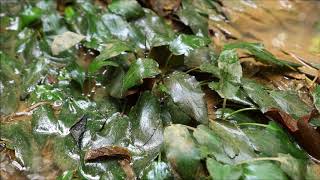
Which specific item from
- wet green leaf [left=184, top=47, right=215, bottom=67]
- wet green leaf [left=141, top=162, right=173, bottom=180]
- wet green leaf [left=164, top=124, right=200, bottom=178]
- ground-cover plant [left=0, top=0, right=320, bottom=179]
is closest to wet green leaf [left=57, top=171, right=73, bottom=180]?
ground-cover plant [left=0, top=0, right=320, bottom=179]

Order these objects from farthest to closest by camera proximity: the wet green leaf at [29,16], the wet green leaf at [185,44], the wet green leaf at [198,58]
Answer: the wet green leaf at [29,16] < the wet green leaf at [198,58] < the wet green leaf at [185,44]

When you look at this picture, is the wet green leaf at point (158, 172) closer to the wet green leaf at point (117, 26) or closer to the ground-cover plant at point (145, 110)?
the ground-cover plant at point (145, 110)

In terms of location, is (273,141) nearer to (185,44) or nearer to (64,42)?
(185,44)

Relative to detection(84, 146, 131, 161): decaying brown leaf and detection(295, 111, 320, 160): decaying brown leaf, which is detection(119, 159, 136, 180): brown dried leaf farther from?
detection(295, 111, 320, 160): decaying brown leaf

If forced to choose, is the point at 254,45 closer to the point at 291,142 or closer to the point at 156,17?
the point at 291,142

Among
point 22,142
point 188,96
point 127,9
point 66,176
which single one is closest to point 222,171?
point 188,96

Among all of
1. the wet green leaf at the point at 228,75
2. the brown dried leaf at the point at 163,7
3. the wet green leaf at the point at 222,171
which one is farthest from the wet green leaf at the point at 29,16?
the wet green leaf at the point at 222,171

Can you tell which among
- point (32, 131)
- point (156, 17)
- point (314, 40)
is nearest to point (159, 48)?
point (156, 17)

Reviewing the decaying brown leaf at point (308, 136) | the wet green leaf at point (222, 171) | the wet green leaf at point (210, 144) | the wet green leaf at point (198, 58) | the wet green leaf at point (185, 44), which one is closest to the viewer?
the wet green leaf at point (222, 171)
